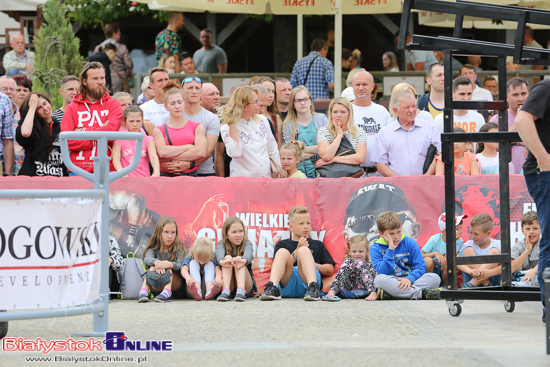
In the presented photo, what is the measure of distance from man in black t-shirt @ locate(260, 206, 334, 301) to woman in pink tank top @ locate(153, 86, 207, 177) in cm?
142

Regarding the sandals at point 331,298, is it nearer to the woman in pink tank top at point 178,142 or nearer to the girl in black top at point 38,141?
the woman in pink tank top at point 178,142

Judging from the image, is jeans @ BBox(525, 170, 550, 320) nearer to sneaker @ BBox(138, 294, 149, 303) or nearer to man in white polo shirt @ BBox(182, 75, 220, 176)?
sneaker @ BBox(138, 294, 149, 303)

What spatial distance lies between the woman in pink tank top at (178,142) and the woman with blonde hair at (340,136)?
4.43 ft

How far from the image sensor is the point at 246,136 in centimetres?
937

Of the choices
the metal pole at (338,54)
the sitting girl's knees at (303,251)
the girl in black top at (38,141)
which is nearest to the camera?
the sitting girl's knees at (303,251)

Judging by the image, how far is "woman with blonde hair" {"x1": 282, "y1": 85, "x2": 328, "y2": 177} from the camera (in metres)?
10.1

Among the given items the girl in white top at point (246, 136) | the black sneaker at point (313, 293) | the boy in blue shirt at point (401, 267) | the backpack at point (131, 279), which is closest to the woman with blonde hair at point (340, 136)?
the girl in white top at point (246, 136)

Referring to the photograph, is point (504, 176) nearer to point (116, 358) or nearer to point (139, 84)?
point (116, 358)

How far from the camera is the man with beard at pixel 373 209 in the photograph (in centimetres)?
894

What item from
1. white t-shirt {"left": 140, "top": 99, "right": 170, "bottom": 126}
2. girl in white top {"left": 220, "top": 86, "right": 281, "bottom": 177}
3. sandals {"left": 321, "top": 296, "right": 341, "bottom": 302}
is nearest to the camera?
sandals {"left": 321, "top": 296, "right": 341, "bottom": 302}

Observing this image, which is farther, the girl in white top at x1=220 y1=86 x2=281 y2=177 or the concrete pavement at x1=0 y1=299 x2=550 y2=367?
the girl in white top at x1=220 y1=86 x2=281 y2=177

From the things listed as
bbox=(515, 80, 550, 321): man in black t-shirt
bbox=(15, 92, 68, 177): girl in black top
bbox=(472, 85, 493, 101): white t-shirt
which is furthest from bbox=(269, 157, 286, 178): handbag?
bbox=(472, 85, 493, 101): white t-shirt

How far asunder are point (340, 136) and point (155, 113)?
2.42m

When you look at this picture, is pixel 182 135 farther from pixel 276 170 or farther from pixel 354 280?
pixel 354 280
